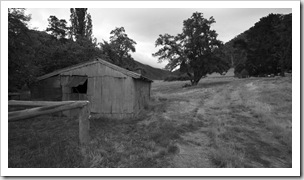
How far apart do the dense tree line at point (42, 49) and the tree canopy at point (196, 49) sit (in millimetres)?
13246

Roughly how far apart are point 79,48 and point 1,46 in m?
12.1

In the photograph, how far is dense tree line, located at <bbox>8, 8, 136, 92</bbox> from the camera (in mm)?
6953

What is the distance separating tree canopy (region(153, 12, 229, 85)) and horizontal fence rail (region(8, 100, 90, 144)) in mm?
31801

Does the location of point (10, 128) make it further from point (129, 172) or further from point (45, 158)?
point (129, 172)

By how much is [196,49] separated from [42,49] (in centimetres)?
2906

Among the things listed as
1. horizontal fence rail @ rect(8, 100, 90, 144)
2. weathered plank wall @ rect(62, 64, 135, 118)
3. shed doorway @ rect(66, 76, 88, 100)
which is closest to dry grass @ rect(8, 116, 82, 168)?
horizontal fence rail @ rect(8, 100, 90, 144)

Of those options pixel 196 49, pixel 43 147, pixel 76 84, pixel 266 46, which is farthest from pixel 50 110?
pixel 266 46

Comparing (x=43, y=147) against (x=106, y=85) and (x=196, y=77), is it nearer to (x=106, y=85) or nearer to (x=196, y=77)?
(x=106, y=85)

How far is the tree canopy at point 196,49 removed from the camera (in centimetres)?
3453

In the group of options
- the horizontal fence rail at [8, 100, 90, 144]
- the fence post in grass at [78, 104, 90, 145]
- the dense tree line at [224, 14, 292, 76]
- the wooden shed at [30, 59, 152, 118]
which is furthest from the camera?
the dense tree line at [224, 14, 292, 76]

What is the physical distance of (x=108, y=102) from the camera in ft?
32.4

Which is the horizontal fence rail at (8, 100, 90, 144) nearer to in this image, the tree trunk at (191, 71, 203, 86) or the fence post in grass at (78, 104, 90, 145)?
the fence post in grass at (78, 104, 90, 145)

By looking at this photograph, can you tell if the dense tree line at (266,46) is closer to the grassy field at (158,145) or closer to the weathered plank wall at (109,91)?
the grassy field at (158,145)

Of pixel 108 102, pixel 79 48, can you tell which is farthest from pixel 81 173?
pixel 79 48
